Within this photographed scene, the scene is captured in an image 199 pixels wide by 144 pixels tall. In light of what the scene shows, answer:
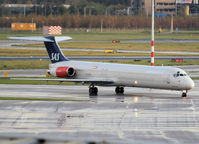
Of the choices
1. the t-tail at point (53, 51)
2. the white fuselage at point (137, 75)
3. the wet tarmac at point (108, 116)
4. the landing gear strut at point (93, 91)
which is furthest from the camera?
the t-tail at point (53, 51)

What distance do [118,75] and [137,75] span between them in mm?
1752

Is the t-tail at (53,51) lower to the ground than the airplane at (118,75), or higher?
higher

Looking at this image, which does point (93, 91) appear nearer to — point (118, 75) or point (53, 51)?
point (118, 75)

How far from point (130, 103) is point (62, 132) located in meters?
12.3

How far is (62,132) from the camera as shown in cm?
2073

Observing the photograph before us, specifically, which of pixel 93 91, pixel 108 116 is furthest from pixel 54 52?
pixel 108 116

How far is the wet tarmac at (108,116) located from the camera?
2031 cm

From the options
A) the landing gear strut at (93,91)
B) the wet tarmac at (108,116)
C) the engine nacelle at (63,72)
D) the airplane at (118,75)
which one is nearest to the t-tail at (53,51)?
the airplane at (118,75)

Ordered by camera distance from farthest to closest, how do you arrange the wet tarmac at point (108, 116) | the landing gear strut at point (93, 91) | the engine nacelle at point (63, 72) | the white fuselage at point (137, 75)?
the engine nacelle at point (63, 72)
the landing gear strut at point (93, 91)
the white fuselage at point (137, 75)
the wet tarmac at point (108, 116)

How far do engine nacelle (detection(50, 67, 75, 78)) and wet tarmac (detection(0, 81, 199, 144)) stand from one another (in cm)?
156

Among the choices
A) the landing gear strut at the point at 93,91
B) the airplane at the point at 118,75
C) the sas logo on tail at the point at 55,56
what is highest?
the sas logo on tail at the point at 55,56

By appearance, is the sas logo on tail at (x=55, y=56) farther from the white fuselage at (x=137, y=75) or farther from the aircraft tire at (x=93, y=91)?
the aircraft tire at (x=93, y=91)

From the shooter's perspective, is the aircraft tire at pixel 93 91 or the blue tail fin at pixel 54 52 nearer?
the aircraft tire at pixel 93 91

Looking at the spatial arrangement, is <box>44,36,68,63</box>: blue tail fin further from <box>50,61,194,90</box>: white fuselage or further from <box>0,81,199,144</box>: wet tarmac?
<box>0,81,199,144</box>: wet tarmac
